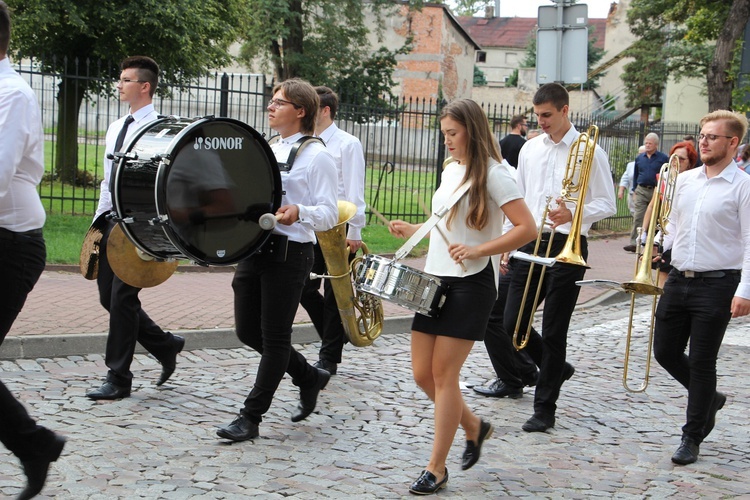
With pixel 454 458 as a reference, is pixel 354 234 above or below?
above

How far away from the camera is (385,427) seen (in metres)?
5.40

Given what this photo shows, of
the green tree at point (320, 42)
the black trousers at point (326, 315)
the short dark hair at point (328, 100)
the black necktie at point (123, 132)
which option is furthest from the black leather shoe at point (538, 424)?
the green tree at point (320, 42)

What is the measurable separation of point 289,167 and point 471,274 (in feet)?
3.87

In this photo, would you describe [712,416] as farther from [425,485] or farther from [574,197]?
[425,485]

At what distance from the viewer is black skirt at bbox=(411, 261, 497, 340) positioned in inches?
171

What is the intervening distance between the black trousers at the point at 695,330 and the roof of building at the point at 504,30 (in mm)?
77527

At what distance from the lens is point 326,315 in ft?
21.9

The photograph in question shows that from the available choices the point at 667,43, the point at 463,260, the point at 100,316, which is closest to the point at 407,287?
the point at 463,260

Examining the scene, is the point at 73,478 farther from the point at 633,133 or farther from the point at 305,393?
the point at 633,133

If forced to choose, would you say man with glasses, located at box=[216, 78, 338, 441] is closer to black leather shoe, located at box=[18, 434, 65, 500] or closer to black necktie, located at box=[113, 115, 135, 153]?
black necktie, located at box=[113, 115, 135, 153]

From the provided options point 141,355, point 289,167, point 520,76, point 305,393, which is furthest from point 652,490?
point 520,76

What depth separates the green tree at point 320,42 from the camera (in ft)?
98.6

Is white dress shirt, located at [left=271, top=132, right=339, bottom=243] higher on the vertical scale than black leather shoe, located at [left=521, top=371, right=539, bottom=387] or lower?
higher

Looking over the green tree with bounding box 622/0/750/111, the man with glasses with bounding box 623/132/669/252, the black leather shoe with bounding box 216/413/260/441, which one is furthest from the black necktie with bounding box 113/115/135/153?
the green tree with bounding box 622/0/750/111
